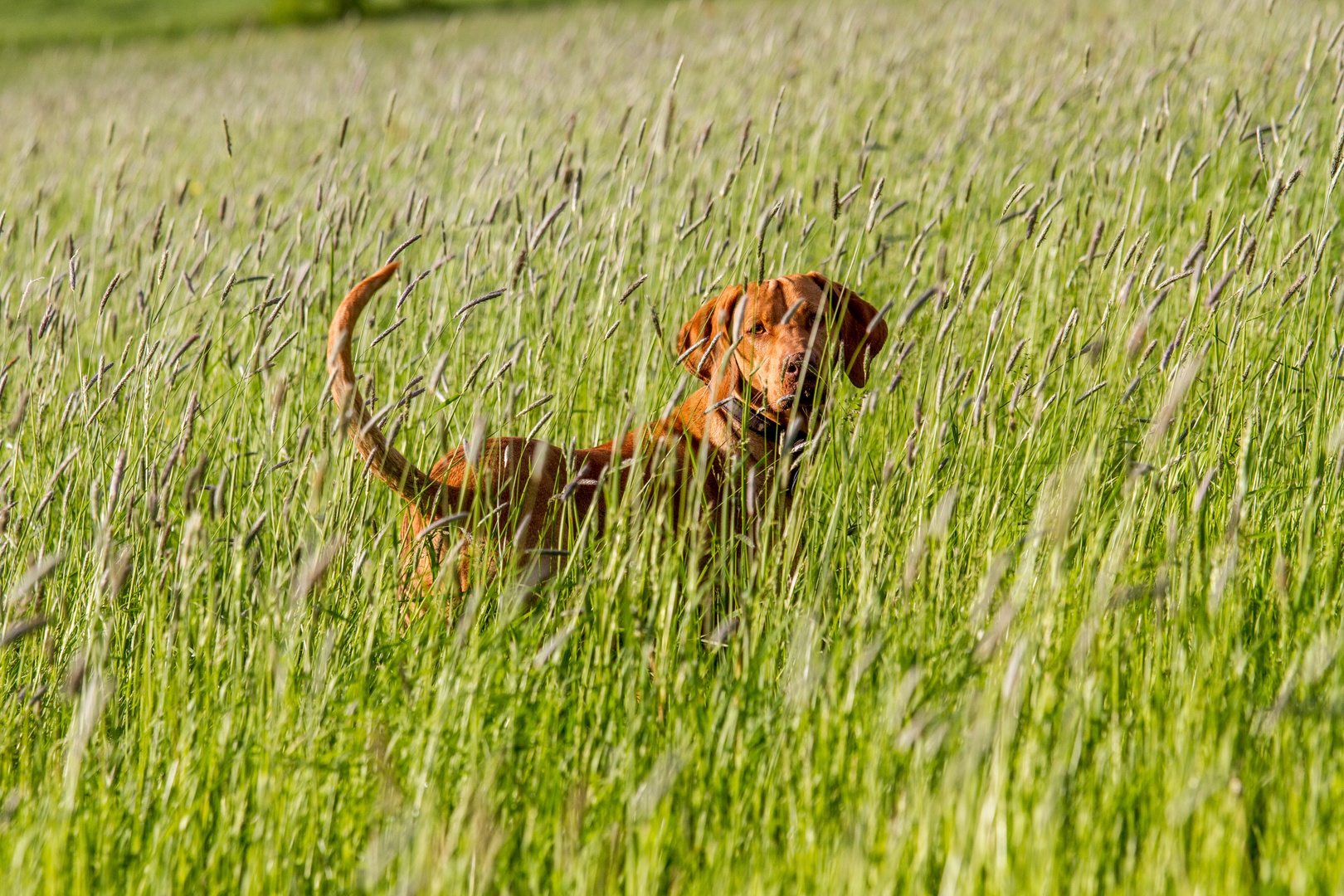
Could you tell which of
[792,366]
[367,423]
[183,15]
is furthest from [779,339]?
[183,15]

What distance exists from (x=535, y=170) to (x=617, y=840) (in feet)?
14.2

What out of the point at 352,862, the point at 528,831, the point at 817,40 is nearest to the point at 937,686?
the point at 528,831

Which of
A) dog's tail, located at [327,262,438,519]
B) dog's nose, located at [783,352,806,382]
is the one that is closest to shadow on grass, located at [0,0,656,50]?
dog's nose, located at [783,352,806,382]

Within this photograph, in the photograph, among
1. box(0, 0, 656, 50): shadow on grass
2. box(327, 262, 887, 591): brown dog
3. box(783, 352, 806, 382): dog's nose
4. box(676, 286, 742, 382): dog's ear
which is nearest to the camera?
box(327, 262, 887, 591): brown dog

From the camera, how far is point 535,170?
5469 mm

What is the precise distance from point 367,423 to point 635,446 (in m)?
0.50

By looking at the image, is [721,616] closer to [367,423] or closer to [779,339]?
[367,423]

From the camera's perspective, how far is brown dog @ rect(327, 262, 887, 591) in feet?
6.49

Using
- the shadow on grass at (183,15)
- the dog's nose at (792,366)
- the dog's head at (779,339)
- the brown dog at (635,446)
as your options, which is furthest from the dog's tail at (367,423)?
the shadow on grass at (183,15)

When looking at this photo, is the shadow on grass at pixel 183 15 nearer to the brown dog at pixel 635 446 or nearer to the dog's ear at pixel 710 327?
the dog's ear at pixel 710 327

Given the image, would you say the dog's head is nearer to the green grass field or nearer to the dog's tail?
the green grass field

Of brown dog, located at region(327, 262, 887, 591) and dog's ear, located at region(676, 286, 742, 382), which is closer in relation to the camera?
brown dog, located at region(327, 262, 887, 591)

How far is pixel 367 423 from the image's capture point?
80.1 inches

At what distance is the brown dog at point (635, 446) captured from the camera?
6.49 ft
